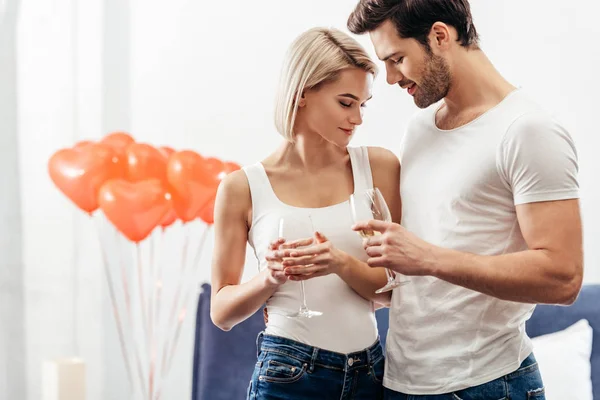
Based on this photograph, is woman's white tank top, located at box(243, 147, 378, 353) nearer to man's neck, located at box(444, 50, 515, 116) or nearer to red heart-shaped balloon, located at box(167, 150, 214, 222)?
man's neck, located at box(444, 50, 515, 116)

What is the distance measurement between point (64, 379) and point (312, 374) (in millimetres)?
1946

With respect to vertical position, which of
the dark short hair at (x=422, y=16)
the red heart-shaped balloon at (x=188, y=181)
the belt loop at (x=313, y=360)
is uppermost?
the dark short hair at (x=422, y=16)

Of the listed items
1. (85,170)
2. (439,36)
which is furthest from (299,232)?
(85,170)

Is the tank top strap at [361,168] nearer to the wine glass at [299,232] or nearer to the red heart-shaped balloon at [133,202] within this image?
the wine glass at [299,232]

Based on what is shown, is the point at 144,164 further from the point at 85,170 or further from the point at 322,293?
the point at 322,293

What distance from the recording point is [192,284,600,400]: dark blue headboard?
2.88m

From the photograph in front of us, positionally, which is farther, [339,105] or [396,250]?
[339,105]

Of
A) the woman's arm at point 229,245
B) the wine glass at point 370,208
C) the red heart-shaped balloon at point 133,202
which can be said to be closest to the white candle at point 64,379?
the red heart-shaped balloon at point 133,202

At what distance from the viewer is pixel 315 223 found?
1856mm

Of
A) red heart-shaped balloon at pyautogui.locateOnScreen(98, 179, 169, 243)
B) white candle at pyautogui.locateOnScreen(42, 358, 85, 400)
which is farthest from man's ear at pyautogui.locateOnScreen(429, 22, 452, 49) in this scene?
white candle at pyautogui.locateOnScreen(42, 358, 85, 400)

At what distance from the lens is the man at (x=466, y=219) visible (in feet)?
5.06

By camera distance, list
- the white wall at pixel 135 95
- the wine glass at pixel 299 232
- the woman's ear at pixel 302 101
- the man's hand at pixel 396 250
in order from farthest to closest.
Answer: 1. the white wall at pixel 135 95
2. the woman's ear at pixel 302 101
3. the wine glass at pixel 299 232
4. the man's hand at pixel 396 250

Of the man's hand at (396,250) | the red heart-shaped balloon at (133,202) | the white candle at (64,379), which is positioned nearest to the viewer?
the man's hand at (396,250)

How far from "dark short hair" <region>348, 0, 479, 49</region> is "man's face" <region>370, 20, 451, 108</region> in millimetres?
16
